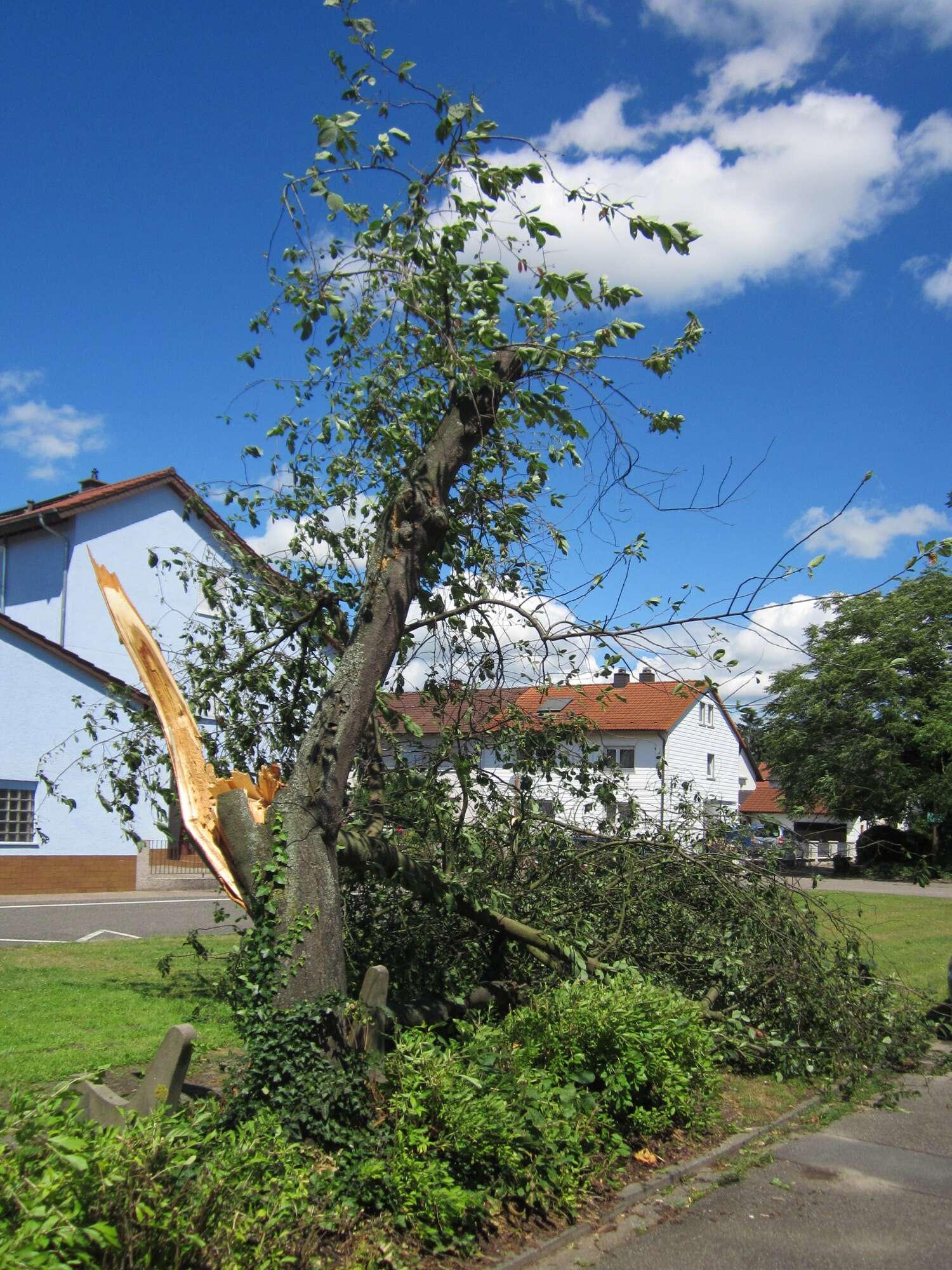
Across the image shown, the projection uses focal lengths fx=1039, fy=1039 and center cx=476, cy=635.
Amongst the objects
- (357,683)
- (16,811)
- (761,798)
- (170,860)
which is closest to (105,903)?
(16,811)

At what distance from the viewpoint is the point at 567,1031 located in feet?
18.9

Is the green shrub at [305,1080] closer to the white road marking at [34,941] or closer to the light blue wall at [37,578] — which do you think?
the white road marking at [34,941]

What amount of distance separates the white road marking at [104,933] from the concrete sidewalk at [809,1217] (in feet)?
36.6

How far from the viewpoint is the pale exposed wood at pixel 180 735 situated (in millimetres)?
5480

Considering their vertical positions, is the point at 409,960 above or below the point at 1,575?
below

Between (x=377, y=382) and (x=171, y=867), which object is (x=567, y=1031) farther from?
(x=171, y=867)

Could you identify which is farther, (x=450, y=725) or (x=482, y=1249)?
(x=450, y=725)

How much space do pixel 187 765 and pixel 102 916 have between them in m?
14.4

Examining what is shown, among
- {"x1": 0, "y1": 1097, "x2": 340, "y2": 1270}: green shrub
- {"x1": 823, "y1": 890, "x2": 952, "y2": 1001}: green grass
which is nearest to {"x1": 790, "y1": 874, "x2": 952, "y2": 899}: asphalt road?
{"x1": 823, "y1": 890, "x2": 952, "y2": 1001}: green grass

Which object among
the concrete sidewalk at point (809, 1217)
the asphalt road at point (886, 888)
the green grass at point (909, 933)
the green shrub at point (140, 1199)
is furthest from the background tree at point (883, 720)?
the green shrub at point (140, 1199)

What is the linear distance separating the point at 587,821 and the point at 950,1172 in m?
3.33

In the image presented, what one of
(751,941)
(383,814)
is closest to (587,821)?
(751,941)

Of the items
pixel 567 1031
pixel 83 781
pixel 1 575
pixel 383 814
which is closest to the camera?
pixel 567 1031

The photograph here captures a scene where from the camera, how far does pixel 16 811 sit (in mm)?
23234
